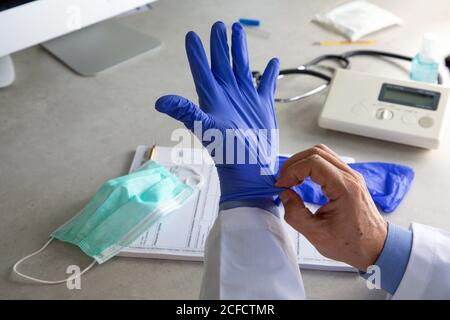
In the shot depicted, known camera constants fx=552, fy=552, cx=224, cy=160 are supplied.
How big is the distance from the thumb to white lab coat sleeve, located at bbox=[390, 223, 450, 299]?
0.13m

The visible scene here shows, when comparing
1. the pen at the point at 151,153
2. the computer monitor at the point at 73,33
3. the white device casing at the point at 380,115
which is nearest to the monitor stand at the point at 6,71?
the computer monitor at the point at 73,33

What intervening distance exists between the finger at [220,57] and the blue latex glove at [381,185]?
0.15 m

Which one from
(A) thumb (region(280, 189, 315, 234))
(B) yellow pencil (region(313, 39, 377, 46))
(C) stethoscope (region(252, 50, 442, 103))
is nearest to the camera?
(A) thumb (region(280, 189, 315, 234))

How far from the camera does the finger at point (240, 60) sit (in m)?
0.73

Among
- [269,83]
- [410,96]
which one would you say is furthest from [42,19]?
[410,96]

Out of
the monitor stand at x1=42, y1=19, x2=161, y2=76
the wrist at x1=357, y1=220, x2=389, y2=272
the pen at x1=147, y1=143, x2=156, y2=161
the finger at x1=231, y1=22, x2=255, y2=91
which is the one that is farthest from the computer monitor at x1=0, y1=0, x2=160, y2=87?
the wrist at x1=357, y1=220, x2=389, y2=272

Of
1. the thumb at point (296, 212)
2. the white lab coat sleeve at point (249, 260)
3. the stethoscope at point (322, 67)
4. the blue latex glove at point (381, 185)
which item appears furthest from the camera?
the stethoscope at point (322, 67)

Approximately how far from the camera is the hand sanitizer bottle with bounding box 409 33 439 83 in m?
1.04

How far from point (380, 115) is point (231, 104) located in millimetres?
341

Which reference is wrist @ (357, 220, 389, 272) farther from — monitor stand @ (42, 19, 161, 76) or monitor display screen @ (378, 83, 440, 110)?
monitor stand @ (42, 19, 161, 76)

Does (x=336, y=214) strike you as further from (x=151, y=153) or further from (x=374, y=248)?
(x=151, y=153)

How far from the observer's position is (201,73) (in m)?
0.69

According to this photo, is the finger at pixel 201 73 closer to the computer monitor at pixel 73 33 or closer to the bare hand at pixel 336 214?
the bare hand at pixel 336 214
